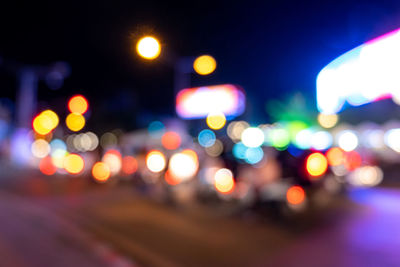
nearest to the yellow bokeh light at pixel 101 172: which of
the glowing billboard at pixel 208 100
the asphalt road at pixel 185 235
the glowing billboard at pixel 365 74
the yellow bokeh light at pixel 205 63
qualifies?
the asphalt road at pixel 185 235

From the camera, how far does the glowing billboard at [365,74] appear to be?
268 inches

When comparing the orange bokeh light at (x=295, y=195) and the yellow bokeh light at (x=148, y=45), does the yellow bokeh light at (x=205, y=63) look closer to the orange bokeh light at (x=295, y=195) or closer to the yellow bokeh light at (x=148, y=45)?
the orange bokeh light at (x=295, y=195)

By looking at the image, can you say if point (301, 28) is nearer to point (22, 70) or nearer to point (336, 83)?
point (336, 83)

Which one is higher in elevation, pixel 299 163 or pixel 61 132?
pixel 61 132

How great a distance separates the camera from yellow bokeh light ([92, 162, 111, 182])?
15.7m

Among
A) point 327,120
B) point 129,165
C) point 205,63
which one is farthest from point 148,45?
point 327,120

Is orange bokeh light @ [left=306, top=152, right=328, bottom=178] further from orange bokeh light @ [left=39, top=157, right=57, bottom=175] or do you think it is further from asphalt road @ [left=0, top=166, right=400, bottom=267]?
orange bokeh light @ [left=39, top=157, right=57, bottom=175]

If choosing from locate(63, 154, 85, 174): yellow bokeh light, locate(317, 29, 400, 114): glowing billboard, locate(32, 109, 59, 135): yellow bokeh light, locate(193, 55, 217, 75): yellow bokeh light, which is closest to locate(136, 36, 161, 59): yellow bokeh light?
locate(317, 29, 400, 114): glowing billboard

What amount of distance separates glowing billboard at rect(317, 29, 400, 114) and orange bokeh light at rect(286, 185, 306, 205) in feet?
7.72

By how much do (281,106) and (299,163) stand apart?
12.8 metres

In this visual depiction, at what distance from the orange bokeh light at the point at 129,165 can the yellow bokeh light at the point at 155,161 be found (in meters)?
1.35

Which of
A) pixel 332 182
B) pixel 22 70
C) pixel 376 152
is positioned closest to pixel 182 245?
pixel 332 182

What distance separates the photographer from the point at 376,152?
731 inches

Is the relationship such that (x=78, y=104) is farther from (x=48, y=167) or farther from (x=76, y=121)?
(x=48, y=167)
